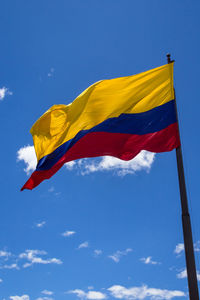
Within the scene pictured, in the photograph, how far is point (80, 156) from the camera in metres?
13.6

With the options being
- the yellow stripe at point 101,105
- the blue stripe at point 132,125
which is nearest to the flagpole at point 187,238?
the blue stripe at point 132,125

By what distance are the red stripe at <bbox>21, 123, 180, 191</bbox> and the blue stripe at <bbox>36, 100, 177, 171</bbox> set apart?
0.17 metres

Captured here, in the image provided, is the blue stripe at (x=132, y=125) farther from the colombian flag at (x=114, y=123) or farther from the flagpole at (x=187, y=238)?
the flagpole at (x=187, y=238)

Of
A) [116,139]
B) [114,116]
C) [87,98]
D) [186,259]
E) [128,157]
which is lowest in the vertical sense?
[186,259]

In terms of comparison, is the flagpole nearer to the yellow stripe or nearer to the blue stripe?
the blue stripe

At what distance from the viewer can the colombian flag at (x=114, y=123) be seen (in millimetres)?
12711

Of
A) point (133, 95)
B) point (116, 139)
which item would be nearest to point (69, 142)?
point (116, 139)

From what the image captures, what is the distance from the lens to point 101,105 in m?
14.2

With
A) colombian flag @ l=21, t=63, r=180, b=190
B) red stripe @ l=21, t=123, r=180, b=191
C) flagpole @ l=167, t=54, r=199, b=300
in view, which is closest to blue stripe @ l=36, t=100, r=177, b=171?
colombian flag @ l=21, t=63, r=180, b=190

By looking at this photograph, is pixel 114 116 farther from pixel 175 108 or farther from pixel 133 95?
pixel 175 108

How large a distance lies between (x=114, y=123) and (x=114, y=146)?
100 centimetres

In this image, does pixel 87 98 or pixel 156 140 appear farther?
pixel 87 98

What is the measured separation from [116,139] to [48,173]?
10.2 ft

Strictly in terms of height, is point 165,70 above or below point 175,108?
above
